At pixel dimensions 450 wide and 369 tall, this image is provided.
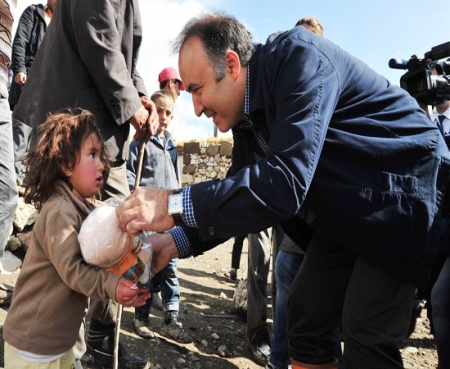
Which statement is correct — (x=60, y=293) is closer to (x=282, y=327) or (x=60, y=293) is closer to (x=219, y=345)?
(x=282, y=327)

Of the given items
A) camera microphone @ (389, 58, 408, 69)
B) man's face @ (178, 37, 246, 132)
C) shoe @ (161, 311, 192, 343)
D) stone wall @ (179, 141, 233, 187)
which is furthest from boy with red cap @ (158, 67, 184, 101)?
stone wall @ (179, 141, 233, 187)

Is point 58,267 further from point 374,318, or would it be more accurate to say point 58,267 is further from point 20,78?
point 20,78

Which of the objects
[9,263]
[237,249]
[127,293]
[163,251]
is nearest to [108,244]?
[127,293]

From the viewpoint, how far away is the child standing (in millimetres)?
3723

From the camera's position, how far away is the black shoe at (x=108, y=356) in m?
2.85

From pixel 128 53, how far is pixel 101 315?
171 centimetres

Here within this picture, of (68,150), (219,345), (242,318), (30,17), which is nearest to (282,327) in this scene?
(219,345)

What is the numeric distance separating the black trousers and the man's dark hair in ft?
2.90

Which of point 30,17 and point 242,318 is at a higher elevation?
point 30,17

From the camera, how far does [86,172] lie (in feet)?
6.80

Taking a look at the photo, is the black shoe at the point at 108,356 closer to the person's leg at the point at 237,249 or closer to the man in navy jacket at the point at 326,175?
the man in navy jacket at the point at 326,175

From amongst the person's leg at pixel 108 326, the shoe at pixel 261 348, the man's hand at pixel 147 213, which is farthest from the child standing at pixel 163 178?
the man's hand at pixel 147 213

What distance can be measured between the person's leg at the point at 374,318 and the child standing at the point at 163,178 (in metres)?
2.13

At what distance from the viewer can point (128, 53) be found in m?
2.92
